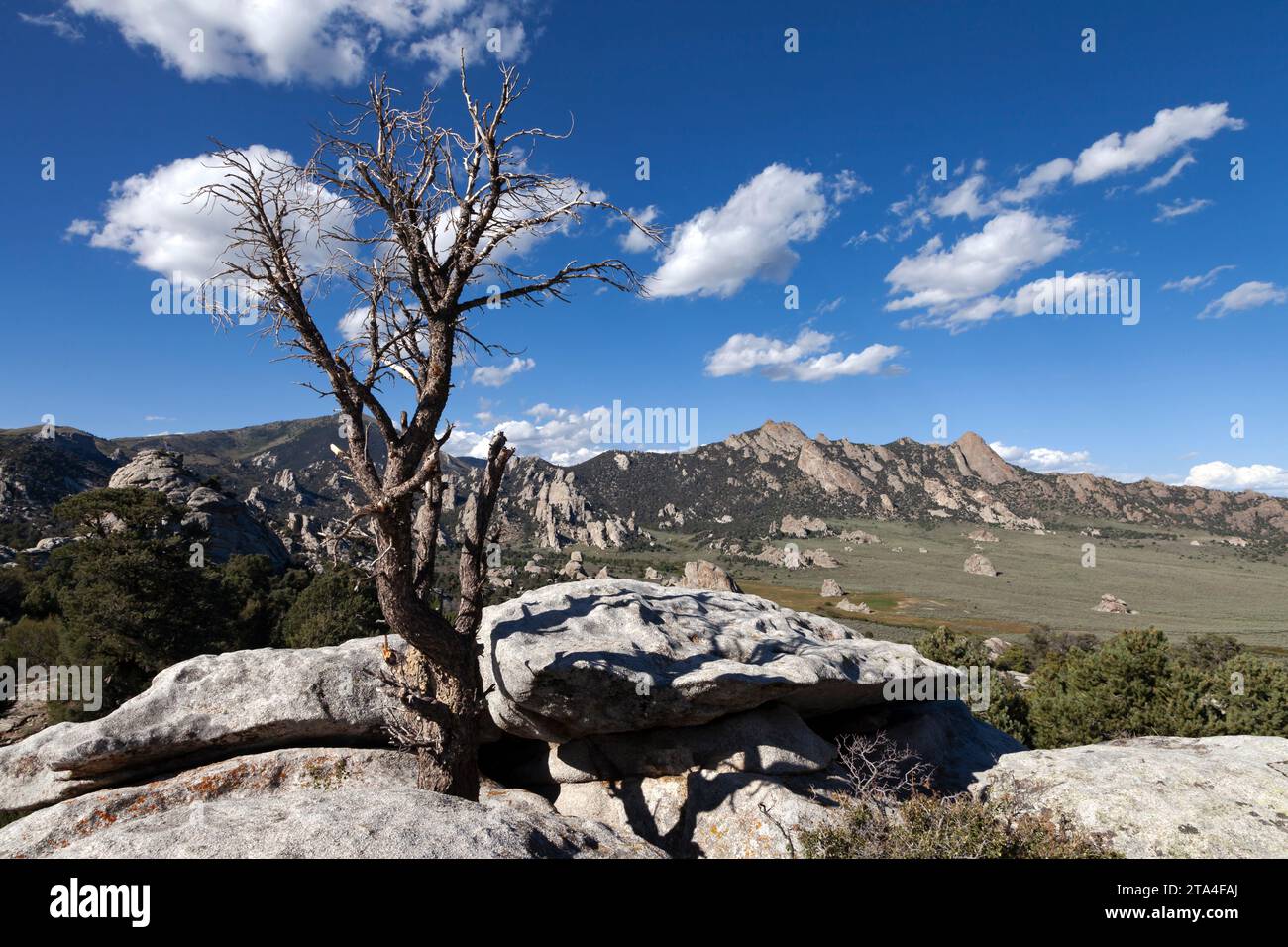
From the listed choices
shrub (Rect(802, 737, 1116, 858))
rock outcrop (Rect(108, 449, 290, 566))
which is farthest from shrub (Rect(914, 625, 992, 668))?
rock outcrop (Rect(108, 449, 290, 566))

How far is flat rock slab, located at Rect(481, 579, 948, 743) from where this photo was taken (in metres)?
12.3

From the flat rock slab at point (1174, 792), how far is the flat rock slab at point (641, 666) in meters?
3.93

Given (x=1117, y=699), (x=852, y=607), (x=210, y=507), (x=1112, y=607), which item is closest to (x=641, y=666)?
(x=1117, y=699)

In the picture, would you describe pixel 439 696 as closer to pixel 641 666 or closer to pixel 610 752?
pixel 641 666

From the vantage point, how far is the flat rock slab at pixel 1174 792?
38.1 ft

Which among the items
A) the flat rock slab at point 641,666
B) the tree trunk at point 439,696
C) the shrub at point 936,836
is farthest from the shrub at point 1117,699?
the tree trunk at point 439,696

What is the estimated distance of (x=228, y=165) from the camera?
888cm

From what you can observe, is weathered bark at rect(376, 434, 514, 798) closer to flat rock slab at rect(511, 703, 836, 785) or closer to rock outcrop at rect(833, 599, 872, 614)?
flat rock slab at rect(511, 703, 836, 785)

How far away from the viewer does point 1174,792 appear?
41.9 feet

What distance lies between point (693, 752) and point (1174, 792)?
10385mm

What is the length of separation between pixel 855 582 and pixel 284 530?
13730 cm

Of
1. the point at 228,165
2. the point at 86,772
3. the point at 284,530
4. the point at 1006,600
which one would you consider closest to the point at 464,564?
the point at 228,165

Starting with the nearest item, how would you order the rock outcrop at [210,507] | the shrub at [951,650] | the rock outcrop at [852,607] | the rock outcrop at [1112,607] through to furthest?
the shrub at [951,650] < the rock outcrop at [210,507] < the rock outcrop at [852,607] < the rock outcrop at [1112,607]

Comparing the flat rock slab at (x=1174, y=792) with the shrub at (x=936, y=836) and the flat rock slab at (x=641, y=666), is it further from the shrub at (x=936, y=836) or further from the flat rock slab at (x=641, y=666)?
the flat rock slab at (x=641, y=666)
